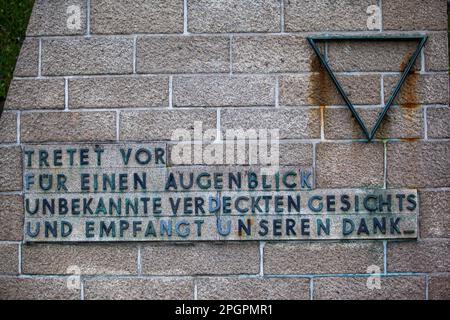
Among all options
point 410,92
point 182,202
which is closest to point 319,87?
point 410,92

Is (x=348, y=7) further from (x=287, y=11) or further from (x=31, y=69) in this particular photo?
(x=31, y=69)

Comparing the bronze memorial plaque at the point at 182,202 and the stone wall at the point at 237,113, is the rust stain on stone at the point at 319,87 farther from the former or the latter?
the bronze memorial plaque at the point at 182,202

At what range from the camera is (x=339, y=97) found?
3.76 m

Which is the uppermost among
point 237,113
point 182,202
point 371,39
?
point 371,39

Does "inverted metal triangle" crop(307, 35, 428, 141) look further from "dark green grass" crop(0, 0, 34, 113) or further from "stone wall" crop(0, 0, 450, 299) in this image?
"dark green grass" crop(0, 0, 34, 113)

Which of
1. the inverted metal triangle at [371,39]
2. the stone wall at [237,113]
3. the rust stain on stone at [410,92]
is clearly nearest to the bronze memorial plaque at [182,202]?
the stone wall at [237,113]

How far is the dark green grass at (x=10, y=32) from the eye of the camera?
3.87 metres

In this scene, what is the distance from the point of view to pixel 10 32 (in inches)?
153

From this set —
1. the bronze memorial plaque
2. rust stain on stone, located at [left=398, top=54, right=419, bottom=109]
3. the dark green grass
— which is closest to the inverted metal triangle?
rust stain on stone, located at [left=398, top=54, right=419, bottom=109]

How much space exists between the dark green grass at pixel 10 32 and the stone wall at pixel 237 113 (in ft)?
0.26

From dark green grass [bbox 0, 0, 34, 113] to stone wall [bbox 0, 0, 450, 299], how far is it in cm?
8

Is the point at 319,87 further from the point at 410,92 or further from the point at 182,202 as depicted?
the point at 182,202

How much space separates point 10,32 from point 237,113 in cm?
147

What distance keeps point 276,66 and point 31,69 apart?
146 cm
